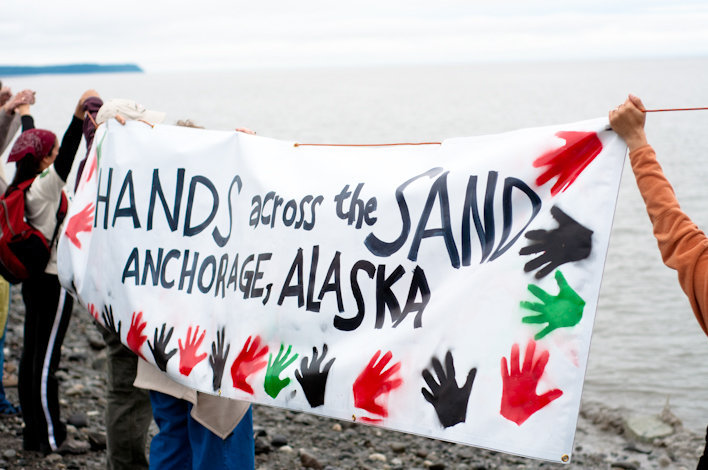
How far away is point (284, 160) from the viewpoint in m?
3.96

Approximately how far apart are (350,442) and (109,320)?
300cm

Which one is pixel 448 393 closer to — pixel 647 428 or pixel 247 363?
pixel 247 363

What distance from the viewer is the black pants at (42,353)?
5078 millimetres

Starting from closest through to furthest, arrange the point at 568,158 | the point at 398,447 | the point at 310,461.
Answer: the point at 568,158, the point at 310,461, the point at 398,447

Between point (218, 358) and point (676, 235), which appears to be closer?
point (676, 235)

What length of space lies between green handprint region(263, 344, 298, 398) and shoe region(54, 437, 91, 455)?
2.61 metres

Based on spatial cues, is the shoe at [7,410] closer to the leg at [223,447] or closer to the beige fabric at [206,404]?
the beige fabric at [206,404]

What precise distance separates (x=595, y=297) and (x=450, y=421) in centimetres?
79

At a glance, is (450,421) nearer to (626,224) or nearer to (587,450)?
(587,450)

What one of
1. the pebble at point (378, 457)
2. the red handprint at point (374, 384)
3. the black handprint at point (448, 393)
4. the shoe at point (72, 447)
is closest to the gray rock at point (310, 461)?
the pebble at point (378, 457)

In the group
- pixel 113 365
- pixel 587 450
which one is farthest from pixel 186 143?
pixel 587 450

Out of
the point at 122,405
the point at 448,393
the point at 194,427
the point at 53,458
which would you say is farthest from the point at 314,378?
the point at 53,458

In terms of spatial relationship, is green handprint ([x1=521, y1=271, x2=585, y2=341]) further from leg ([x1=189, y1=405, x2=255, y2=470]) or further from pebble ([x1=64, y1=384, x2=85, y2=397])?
pebble ([x1=64, y1=384, x2=85, y2=397])

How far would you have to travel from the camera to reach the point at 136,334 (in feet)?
13.5
